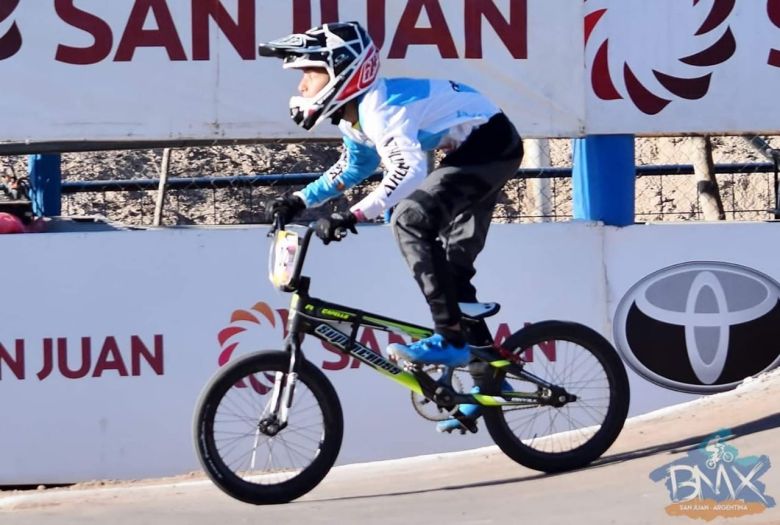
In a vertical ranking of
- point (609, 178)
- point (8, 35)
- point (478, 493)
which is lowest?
point (478, 493)

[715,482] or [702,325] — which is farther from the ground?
[702,325]

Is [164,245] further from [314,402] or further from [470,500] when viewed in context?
[470,500]

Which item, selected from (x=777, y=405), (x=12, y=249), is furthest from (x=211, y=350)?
(x=777, y=405)

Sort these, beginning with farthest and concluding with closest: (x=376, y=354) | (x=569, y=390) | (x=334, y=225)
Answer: (x=569, y=390) < (x=376, y=354) < (x=334, y=225)

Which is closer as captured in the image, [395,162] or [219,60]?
[395,162]

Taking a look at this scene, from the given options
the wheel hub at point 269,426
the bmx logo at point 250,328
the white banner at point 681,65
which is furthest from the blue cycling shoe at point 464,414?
the white banner at point 681,65

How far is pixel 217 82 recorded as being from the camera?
7207 millimetres

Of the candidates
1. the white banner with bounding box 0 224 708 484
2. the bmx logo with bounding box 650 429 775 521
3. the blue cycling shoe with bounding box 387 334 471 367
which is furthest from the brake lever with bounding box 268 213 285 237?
the bmx logo with bounding box 650 429 775 521

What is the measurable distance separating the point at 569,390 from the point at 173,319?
242cm

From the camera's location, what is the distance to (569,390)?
6.05 m

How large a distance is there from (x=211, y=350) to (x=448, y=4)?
2358mm

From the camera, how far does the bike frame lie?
18.0 ft

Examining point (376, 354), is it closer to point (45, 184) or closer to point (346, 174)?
point (346, 174)

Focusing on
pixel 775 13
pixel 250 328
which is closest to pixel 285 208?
pixel 250 328
